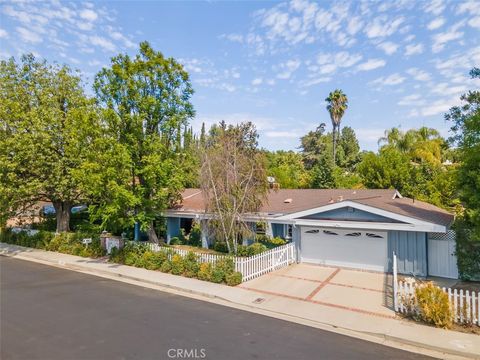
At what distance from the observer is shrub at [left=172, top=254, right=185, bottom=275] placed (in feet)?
A: 48.7

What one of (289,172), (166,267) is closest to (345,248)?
(166,267)

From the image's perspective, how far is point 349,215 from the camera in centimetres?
1554

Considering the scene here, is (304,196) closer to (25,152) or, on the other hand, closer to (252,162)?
(252,162)

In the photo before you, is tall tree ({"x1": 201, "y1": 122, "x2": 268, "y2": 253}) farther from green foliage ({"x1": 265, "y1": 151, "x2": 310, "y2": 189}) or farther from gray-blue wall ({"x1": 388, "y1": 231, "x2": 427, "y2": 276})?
green foliage ({"x1": 265, "y1": 151, "x2": 310, "y2": 189})

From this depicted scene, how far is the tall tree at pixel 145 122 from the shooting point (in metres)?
17.4

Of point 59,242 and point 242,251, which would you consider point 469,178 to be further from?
point 59,242

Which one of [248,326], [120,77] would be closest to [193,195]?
[120,77]

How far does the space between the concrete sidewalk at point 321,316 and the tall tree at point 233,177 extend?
3605mm

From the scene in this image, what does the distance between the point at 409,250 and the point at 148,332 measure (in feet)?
37.1

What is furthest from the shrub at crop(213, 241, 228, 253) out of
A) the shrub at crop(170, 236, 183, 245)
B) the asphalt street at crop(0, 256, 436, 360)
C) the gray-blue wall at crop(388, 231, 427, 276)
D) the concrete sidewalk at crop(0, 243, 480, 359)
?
the gray-blue wall at crop(388, 231, 427, 276)

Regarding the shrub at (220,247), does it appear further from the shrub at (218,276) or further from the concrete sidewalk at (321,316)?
the shrub at (218,276)

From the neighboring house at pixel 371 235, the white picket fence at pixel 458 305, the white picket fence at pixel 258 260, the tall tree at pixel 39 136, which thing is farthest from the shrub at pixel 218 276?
the tall tree at pixel 39 136

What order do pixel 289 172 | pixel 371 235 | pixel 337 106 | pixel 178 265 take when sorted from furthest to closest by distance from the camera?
pixel 337 106 < pixel 289 172 < pixel 371 235 < pixel 178 265

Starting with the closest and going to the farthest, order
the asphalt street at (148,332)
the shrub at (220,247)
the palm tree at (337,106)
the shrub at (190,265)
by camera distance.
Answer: the asphalt street at (148,332)
the shrub at (190,265)
the shrub at (220,247)
the palm tree at (337,106)
